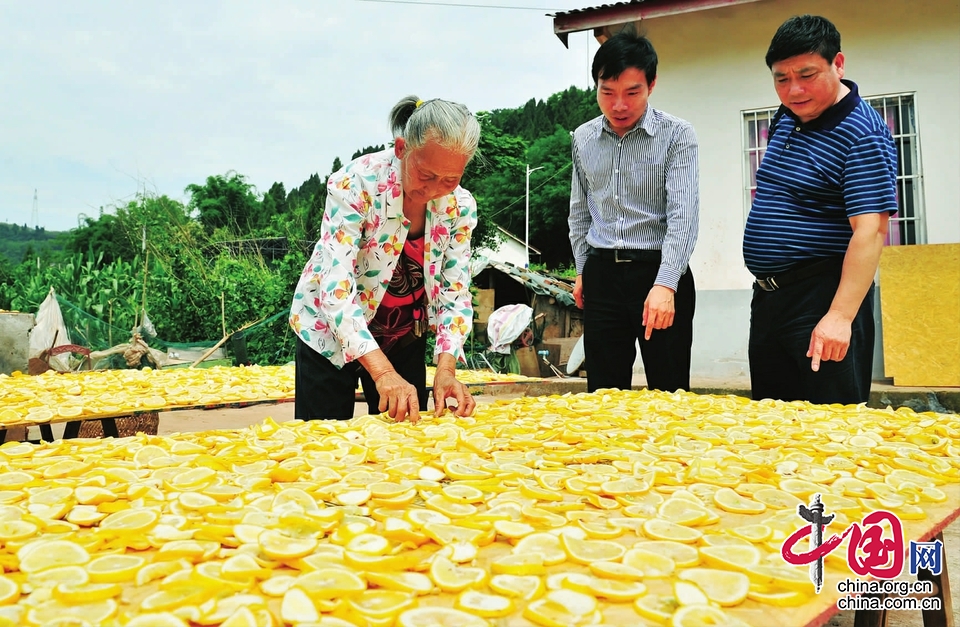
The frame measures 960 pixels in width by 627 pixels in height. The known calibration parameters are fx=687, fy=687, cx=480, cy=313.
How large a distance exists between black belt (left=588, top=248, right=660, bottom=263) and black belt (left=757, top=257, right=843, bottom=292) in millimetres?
391

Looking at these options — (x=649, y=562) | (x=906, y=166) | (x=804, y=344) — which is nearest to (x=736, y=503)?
(x=649, y=562)

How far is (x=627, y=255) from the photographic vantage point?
2535 mm

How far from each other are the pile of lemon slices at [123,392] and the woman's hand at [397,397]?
1.29 m

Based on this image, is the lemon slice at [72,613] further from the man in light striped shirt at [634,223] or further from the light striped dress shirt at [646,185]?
the light striped dress shirt at [646,185]

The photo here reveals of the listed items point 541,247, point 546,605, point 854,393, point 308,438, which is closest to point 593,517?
point 546,605

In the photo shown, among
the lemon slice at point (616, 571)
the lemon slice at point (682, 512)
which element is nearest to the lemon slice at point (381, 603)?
the lemon slice at point (616, 571)

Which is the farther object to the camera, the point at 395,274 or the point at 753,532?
the point at 395,274

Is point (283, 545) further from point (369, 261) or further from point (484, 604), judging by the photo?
point (369, 261)

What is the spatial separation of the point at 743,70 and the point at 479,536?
6.37m

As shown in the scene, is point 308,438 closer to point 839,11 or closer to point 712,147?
point 712,147

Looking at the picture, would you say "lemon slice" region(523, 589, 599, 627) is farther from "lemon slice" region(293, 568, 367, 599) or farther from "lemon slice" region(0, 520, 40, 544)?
"lemon slice" region(0, 520, 40, 544)

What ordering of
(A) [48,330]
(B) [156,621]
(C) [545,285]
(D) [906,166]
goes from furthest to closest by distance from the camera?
1. (C) [545,285]
2. (A) [48,330]
3. (D) [906,166]
4. (B) [156,621]

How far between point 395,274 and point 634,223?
0.95 m

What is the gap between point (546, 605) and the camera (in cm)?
75
